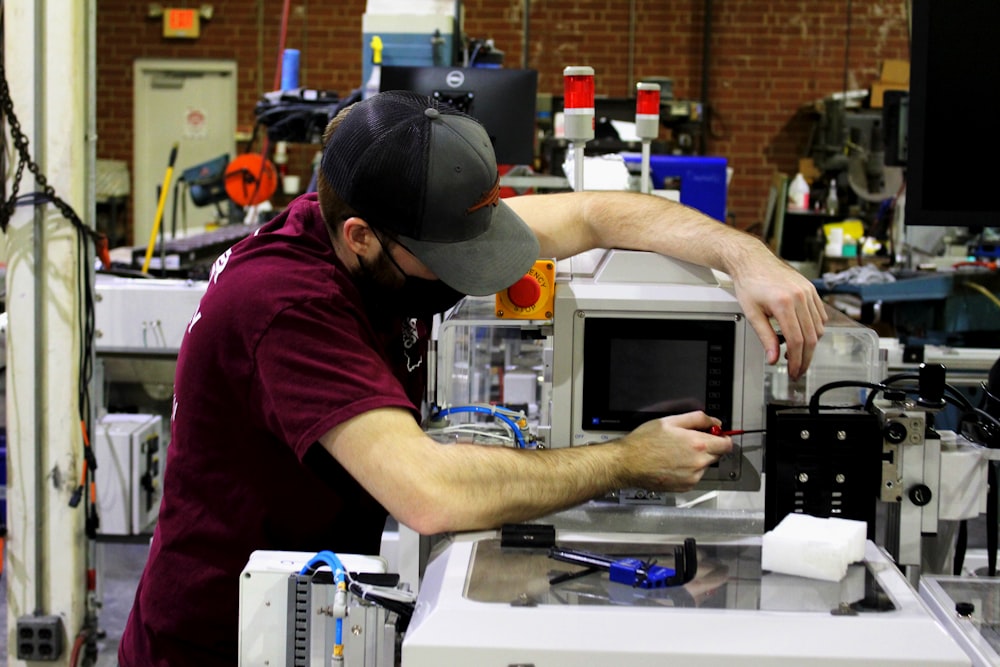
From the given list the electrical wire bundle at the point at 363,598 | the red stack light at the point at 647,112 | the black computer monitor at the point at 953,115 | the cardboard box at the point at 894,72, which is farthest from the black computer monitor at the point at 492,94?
the cardboard box at the point at 894,72

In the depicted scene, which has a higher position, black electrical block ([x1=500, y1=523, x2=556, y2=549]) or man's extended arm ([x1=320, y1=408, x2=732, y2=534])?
man's extended arm ([x1=320, y1=408, x2=732, y2=534])

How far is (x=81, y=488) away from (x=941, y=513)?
1878 millimetres

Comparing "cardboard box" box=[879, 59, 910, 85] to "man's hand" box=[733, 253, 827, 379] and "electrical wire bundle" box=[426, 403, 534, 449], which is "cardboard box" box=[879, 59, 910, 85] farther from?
"man's hand" box=[733, 253, 827, 379]

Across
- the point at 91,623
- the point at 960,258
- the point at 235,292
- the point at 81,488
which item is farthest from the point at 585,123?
the point at 960,258

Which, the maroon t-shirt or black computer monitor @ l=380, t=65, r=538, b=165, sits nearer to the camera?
the maroon t-shirt

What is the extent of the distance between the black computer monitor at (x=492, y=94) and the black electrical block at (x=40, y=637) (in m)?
1.73

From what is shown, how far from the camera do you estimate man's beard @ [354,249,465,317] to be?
1.29 metres

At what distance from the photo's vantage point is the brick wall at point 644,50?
7316 mm

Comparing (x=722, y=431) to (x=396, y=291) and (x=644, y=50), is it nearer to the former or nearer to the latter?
(x=396, y=291)

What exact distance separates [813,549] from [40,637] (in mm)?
2002

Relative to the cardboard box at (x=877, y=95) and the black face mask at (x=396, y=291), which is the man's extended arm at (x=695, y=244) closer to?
the black face mask at (x=396, y=291)

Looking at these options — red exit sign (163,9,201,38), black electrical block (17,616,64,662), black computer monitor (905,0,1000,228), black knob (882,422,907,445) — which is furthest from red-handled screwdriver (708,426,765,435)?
red exit sign (163,9,201,38)

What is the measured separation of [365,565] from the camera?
1.21 metres

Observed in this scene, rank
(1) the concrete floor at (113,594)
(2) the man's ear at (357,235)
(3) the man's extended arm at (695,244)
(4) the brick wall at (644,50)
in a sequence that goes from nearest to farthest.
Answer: (2) the man's ear at (357,235)
(3) the man's extended arm at (695,244)
(1) the concrete floor at (113,594)
(4) the brick wall at (644,50)
